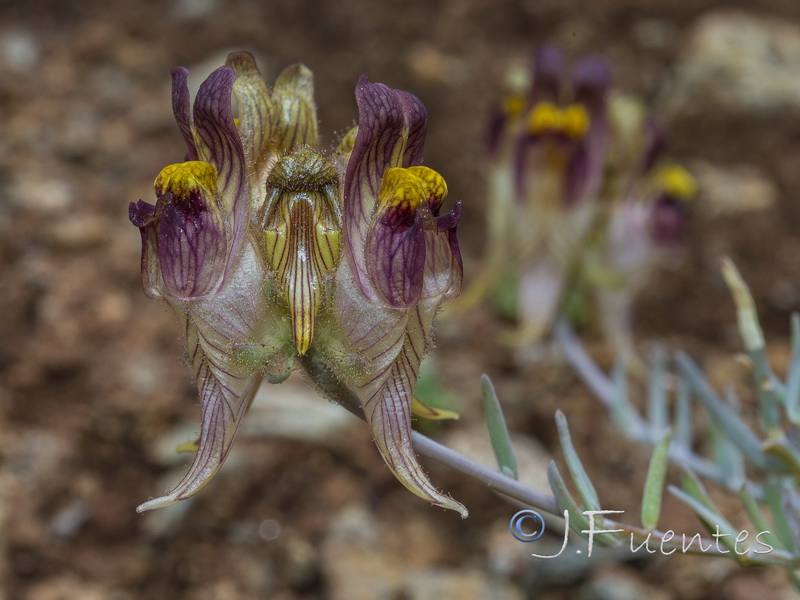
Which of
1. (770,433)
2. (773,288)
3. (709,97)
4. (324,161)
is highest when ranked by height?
(324,161)

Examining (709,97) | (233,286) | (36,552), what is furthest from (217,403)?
(709,97)

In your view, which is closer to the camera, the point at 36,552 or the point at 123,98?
the point at 36,552

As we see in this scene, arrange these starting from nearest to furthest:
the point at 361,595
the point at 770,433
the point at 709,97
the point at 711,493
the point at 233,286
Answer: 1. the point at 233,286
2. the point at 770,433
3. the point at 361,595
4. the point at 711,493
5. the point at 709,97

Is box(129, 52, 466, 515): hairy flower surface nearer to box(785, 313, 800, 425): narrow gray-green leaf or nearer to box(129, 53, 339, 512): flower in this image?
box(129, 53, 339, 512): flower

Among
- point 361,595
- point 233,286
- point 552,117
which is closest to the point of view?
point 233,286

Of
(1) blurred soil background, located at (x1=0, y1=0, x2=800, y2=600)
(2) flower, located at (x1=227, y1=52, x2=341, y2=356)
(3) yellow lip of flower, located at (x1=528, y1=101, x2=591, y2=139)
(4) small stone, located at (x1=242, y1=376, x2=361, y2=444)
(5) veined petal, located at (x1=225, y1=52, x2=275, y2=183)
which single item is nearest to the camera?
(2) flower, located at (x1=227, y1=52, x2=341, y2=356)

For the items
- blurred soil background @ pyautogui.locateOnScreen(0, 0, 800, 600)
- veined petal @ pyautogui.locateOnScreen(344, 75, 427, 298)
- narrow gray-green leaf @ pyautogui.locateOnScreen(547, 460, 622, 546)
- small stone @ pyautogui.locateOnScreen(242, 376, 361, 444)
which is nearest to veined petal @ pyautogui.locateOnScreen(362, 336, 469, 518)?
veined petal @ pyautogui.locateOnScreen(344, 75, 427, 298)

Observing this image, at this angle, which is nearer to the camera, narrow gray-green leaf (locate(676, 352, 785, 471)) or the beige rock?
narrow gray-green leaf (locate(676, 352, 785, 471))

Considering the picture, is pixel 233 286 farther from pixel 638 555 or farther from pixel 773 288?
pixel 773 288

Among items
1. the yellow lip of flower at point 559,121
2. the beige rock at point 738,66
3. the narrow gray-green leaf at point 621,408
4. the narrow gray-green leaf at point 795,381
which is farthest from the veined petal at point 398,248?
the beige rock at point 738,66
